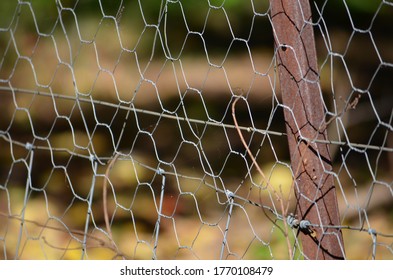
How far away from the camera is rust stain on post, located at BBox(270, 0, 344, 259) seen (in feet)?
5.56

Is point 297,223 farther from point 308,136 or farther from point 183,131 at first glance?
point 183,131

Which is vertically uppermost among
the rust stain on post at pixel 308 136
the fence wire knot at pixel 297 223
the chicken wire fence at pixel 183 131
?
the rust stain on post at pixel 308 136

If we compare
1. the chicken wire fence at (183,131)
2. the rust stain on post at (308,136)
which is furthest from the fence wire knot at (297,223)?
the chicken wire fence at (183,131)

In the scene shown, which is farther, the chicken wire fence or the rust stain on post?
the chicken wire fence

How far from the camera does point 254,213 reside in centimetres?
374

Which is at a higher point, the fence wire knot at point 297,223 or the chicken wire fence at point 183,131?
the fence wire knot at point 297,223

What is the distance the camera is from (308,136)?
1705 millimetres

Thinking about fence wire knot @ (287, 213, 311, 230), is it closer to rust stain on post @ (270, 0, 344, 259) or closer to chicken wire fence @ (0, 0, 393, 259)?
→ rust stain on post @ (270, 0, 344, 259)

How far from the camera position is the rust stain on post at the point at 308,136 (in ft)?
5.56

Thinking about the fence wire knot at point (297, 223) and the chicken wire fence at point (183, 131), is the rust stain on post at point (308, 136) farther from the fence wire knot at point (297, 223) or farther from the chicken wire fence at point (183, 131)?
the chicken wire fence at point (183, 131)

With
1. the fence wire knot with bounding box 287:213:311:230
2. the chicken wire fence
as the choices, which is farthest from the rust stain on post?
the chicken wire fence

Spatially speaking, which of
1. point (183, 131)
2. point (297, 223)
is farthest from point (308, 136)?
point (183, 131)
